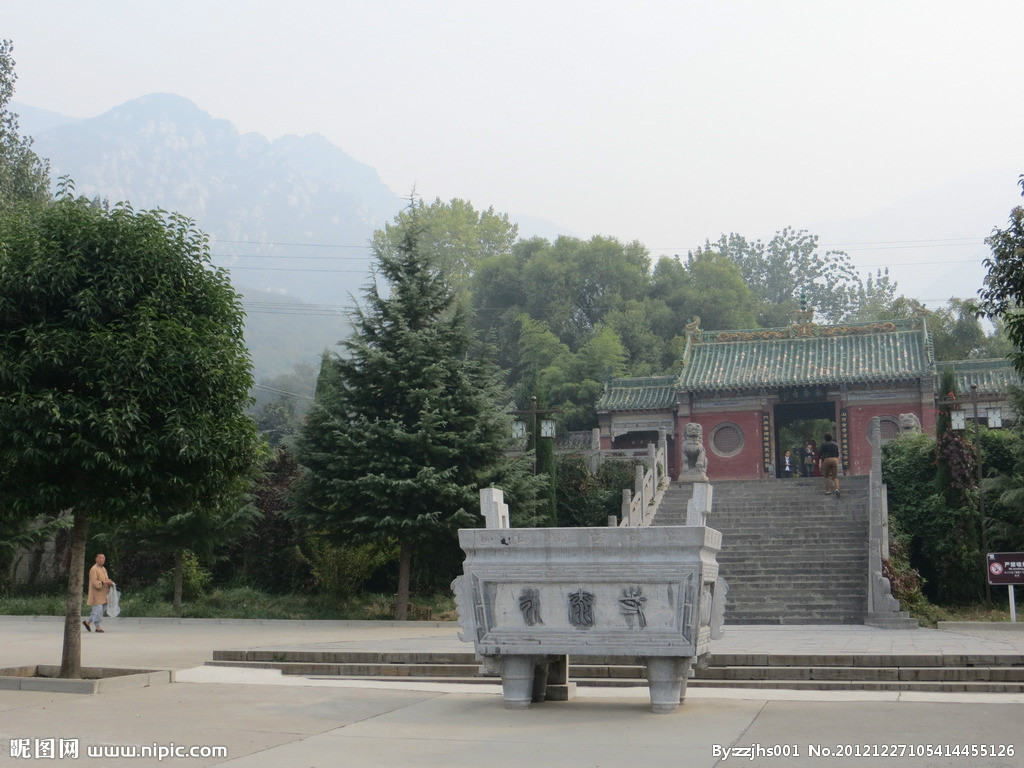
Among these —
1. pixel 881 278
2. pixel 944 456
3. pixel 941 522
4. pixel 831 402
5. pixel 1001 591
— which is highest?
pixel 881 278

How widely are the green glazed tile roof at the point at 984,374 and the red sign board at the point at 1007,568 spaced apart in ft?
46.2

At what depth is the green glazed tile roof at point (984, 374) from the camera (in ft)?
98.9

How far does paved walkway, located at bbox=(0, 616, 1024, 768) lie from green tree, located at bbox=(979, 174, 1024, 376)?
320cm

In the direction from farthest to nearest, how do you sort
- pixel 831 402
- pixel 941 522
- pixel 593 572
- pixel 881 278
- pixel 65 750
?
pixel 881 278 < pixel 831 402 < pixel 941 522 < pixel 593 572 < pixel 65 750

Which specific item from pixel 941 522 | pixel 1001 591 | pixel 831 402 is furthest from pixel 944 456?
pixel 831 402

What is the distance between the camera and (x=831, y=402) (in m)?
31.8

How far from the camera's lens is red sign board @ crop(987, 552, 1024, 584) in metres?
16.9

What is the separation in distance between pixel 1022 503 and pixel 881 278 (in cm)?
4630

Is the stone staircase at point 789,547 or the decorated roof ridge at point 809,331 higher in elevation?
the decorated roof ridge at point 809,331

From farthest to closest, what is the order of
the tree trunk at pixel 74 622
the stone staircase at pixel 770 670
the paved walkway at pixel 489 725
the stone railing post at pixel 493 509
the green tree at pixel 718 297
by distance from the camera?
the green tree at pixel 718 297 < the tree trunk at pixel 74 622 < the stone staircase at pixel 770 670 < the stone railing post at pixel 493 509 < the paved walkway at pixel 489 725

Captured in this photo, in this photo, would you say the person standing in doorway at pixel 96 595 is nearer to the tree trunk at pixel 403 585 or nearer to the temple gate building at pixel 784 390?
the tree trunk at pixel 403 585

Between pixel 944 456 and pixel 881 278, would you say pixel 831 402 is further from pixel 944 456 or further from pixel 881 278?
pixel 881 278

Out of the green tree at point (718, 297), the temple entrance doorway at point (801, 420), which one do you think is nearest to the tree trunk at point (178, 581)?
the temple entrance doorway at point (801, 420)

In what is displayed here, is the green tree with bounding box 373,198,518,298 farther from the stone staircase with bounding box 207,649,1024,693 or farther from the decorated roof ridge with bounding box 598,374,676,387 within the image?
the stone staircase with bounding box 207,649,1024,693
